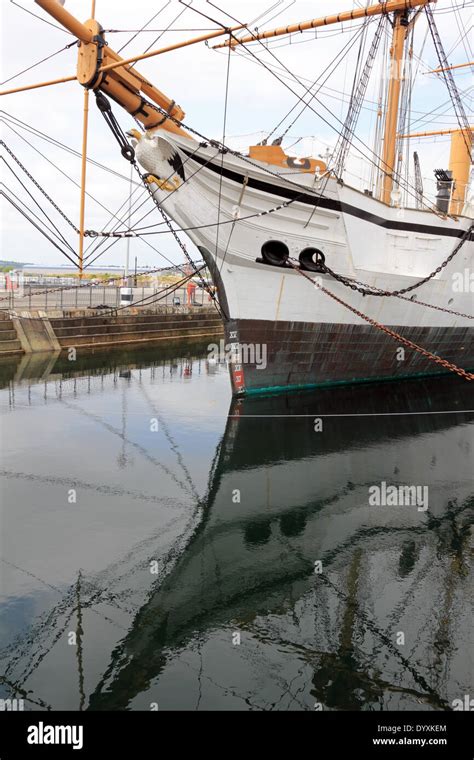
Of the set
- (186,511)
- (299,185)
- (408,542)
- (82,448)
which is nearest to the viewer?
(408,542)

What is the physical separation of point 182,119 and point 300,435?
9156mm

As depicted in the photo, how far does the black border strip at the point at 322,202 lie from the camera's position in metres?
16.0

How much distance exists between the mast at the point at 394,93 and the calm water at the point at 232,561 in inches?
374

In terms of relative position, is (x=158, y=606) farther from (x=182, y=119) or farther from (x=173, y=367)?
(x=173, y=367)

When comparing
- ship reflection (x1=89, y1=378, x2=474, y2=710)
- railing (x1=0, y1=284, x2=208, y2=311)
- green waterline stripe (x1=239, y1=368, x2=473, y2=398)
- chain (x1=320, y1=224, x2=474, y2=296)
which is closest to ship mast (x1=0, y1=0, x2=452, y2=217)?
chain (x1=320, y1=224, x2=474, y2=296)

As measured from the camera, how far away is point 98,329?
1180 inches

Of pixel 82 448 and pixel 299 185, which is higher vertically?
pixel 299 185

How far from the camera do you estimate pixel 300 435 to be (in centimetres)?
1556

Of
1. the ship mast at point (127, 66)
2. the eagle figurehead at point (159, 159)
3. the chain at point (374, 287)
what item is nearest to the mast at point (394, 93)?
the ship mast at point (127, 66)

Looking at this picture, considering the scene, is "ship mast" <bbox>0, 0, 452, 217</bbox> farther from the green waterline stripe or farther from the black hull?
the green waterline stripe

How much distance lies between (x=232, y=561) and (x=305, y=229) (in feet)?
38.6
